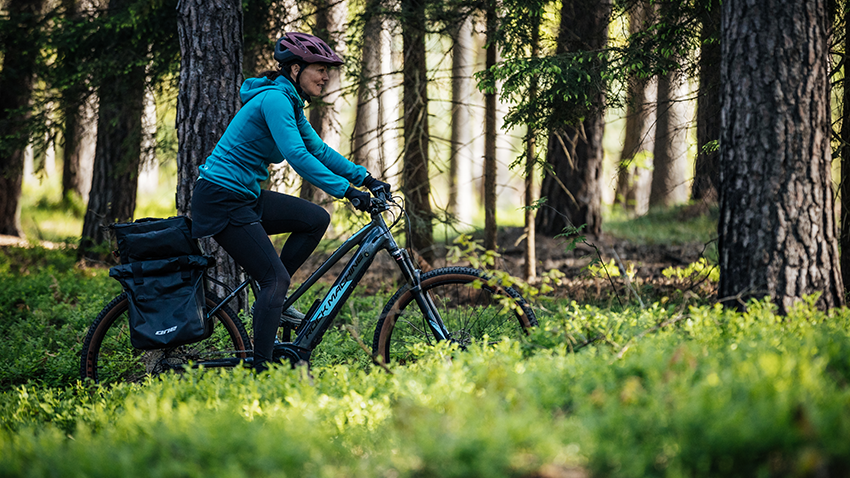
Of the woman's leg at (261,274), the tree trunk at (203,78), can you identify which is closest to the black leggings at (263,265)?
the woman's leg at (261,274)

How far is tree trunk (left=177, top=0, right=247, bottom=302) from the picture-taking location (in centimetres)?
532

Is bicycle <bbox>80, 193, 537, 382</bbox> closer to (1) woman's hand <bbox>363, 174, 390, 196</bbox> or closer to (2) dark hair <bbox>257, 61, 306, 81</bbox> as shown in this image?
(1) woman's hand <bbox>363, 174, 390, 196</bbox>

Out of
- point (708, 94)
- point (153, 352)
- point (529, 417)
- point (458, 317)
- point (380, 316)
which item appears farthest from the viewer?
point (708, 94)

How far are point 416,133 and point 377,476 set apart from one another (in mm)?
5609

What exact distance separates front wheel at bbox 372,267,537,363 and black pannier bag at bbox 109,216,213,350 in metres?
1.27

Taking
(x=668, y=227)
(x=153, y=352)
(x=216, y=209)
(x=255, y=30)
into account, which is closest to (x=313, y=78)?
(x=216, y=209)

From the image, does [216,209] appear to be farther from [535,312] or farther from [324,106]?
[324,106]

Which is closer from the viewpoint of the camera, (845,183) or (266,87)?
(266,87)

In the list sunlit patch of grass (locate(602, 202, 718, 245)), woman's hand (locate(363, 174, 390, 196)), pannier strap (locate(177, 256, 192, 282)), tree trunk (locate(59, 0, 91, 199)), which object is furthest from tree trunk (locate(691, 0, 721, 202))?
tree trunk (locate(59, 0, 91, 199))

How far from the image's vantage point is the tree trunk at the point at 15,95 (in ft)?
28.1

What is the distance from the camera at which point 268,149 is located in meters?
4.02

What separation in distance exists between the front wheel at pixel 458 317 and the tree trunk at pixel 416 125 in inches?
108

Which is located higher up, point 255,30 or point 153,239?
point 255,30

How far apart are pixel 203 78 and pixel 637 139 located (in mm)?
9162
